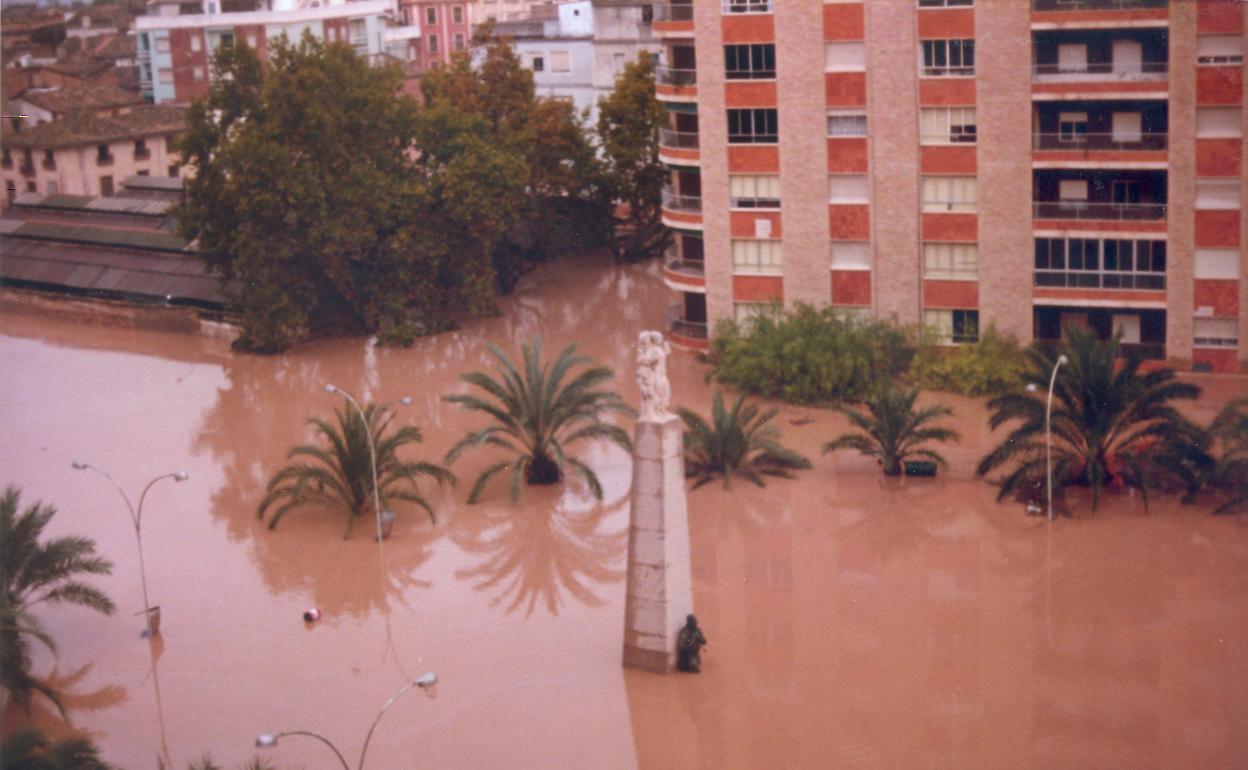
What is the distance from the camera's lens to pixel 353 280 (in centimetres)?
5181

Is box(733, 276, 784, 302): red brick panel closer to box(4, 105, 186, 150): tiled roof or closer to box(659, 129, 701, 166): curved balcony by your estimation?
box(659, 129, 701, 166): curved balcony

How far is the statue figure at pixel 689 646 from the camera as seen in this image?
28406mm

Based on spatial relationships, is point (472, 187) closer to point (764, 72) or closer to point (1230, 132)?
point (764, 72)

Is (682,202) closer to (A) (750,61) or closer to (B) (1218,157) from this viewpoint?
(A) (750,61)

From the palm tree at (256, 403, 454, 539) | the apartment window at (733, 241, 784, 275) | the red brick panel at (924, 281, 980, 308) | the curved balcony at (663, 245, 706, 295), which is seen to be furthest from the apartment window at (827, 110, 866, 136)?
the palm tree at (256, 403, 454, 539)


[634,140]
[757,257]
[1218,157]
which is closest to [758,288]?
[757,257]

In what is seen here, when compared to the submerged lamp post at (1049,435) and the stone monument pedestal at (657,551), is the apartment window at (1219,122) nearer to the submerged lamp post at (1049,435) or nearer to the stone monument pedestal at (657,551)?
the submerged lamp post at (1049,435)

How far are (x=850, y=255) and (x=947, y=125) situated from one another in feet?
13.3

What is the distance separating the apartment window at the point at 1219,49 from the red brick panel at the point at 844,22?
7.85 m

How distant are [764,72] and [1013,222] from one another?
285 inches

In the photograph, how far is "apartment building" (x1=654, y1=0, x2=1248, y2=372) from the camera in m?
41.2

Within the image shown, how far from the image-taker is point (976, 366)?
42.7m

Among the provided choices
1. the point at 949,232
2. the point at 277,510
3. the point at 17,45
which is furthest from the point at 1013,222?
the point at 17,45

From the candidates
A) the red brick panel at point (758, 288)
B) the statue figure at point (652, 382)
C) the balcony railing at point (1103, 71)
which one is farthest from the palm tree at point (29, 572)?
the balcony railing at point (1103, 71)
